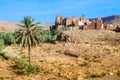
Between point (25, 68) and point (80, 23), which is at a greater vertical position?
point (80, 23)

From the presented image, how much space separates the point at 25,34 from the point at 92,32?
36.7m

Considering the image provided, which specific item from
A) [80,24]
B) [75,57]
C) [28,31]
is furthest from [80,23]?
[28,31]

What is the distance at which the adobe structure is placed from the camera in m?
116

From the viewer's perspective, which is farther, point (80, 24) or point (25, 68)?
point (80, 24)

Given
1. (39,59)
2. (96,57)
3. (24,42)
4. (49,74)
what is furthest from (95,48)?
(49,74)

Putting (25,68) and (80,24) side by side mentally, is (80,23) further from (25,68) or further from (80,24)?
(25,68)

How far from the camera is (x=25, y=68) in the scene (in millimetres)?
69062

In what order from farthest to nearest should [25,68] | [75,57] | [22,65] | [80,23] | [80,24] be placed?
[80,23]
[80,24]
[75,57]
[22,65]
[25,68]

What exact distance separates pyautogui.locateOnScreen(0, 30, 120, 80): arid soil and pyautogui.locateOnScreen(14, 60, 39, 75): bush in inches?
46.6

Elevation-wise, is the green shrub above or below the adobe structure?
below

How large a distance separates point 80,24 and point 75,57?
47.3m

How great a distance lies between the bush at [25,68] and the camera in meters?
66.1

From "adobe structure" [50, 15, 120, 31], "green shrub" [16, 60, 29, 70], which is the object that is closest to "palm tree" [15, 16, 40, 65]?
"green shrub" [16, 60, 29, 70]

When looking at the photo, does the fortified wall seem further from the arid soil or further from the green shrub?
the green shrub
